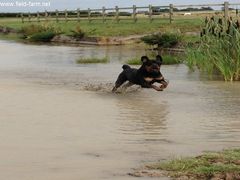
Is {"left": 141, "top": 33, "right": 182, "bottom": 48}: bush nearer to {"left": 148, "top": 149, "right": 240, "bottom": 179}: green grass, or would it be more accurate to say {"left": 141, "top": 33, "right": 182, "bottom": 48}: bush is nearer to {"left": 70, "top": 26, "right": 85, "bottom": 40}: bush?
{"left": 70, "top": 26, "right": 85, "bottom": 40}: bush

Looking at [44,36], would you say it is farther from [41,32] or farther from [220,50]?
[220,50]

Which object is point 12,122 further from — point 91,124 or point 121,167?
point 121,167

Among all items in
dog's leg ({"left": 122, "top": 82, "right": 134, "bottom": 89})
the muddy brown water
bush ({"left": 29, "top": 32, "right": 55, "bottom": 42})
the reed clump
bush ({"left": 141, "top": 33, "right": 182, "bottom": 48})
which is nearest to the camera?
the muddy brown water

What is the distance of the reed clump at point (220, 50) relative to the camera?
555 inches

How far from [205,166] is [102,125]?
3033 millimetres

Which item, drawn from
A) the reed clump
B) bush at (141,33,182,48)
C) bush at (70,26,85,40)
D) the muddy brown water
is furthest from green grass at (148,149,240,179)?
bush at (70,26,85,40)

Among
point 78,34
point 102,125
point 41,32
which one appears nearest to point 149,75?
point 102,125

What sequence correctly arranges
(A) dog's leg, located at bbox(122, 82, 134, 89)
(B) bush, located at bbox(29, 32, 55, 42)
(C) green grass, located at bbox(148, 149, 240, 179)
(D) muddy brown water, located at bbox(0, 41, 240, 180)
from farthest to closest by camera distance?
(B) bush, located at bbox(29, 32, 55, 42) → (A) dog's leg, located at bbox(122, 82, 134, 89) → (D) muddy brown water, located at bbox(0, 41, 240, 180) → (C) green grass, located at bbox(148, 149, 240, 179)

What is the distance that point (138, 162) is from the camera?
612 centimetres

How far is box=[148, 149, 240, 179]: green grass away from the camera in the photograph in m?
5.44

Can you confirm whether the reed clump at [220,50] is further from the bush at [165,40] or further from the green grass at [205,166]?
the bush at [165,40]

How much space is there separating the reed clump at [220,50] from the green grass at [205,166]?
7.98m

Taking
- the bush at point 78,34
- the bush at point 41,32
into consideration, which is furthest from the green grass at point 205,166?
the bush at point 41,32

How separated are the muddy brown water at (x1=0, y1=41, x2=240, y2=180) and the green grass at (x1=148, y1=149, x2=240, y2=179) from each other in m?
0.37
